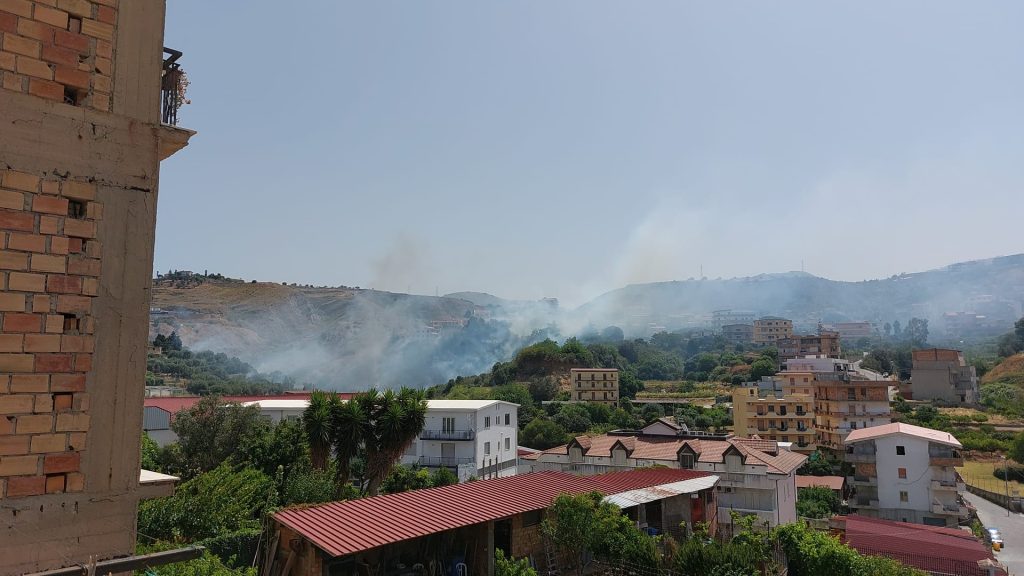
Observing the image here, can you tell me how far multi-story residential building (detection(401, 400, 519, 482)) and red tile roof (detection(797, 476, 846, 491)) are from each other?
23742 mm

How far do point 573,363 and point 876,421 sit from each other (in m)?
50.8

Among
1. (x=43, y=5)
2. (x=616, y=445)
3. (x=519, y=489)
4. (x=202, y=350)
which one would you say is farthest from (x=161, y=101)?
(x=202, y=350)

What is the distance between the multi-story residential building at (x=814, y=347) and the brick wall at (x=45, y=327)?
13688 cm

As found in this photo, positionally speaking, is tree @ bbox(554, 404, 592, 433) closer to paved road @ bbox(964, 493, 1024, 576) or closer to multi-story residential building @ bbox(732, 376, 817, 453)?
multi-story residential building @ bbox(732, 376, 817, 453)

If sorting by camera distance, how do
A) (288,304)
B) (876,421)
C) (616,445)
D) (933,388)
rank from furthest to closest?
(288,304)
(933,388)
(876,421)
(616,445)

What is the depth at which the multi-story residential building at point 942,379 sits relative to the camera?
9906 centimetres

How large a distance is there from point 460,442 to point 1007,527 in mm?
40871

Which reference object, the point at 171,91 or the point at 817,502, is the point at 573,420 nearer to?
the point at 817,502

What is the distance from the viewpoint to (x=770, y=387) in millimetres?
85875

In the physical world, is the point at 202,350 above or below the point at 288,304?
below

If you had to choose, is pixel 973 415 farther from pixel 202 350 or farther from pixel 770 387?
pixel 202 350

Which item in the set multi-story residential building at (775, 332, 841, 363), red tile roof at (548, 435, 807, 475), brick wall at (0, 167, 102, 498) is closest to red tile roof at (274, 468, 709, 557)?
brick wall at (0, 167, 102, 498)

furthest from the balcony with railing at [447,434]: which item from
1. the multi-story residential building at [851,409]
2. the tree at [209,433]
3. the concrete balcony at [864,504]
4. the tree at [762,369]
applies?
the tree at [762,369]

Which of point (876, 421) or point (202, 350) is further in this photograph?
point (202, 350)
